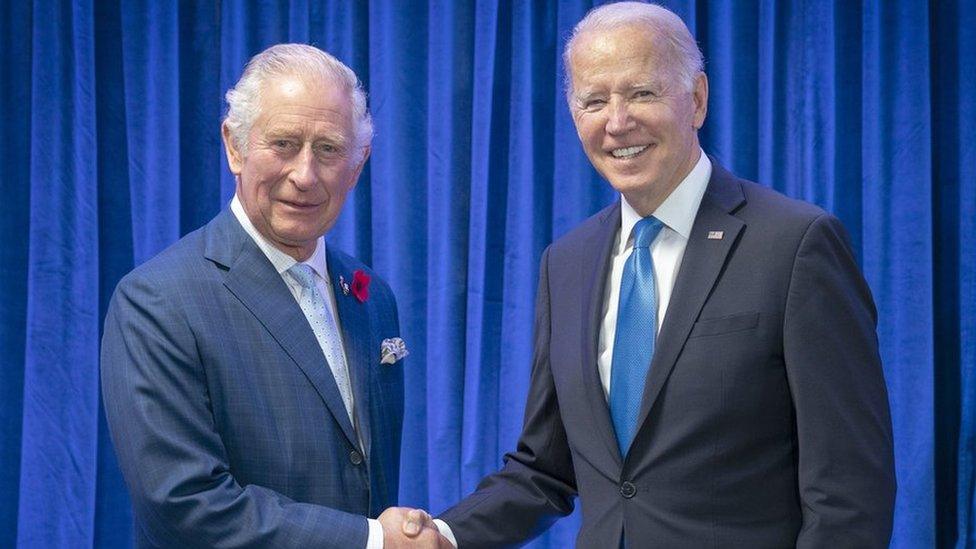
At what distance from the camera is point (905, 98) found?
359 centimetres

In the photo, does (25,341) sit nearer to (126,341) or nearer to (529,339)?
(529,339)

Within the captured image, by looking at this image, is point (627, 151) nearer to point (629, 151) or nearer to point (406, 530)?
point (629, 151)

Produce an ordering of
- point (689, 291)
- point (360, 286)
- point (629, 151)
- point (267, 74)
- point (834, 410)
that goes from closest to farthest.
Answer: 1. point (834, 410)
2. point (689, 291)
3. point (629, 151)
4. point (267, 74)
5. point (360, 286)

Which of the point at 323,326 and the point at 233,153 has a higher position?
the point at 233,153

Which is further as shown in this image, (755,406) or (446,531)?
(446,531)

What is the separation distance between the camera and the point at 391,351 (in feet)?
7.89

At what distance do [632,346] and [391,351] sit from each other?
23.2 inches

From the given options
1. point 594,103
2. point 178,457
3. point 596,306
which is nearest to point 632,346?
point 596,306

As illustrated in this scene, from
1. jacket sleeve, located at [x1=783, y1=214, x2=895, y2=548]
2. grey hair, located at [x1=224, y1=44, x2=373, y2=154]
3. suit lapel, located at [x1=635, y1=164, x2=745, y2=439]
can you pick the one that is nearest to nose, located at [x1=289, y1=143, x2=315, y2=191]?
grey hair, located at [x1=224, y1=44, x2=373, y2=154]

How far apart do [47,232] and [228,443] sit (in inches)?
82.0

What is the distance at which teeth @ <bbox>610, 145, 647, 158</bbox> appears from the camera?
210 cm

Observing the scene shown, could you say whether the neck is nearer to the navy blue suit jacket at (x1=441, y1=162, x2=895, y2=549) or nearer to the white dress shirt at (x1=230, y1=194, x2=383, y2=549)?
the navy blue suit jacket at (x1=441, y1=162, x2=895, y2=549)

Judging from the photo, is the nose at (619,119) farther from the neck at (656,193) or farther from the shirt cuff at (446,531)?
the shirt cuff at (446,531)

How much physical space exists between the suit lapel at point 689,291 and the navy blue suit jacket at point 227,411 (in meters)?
0.60
